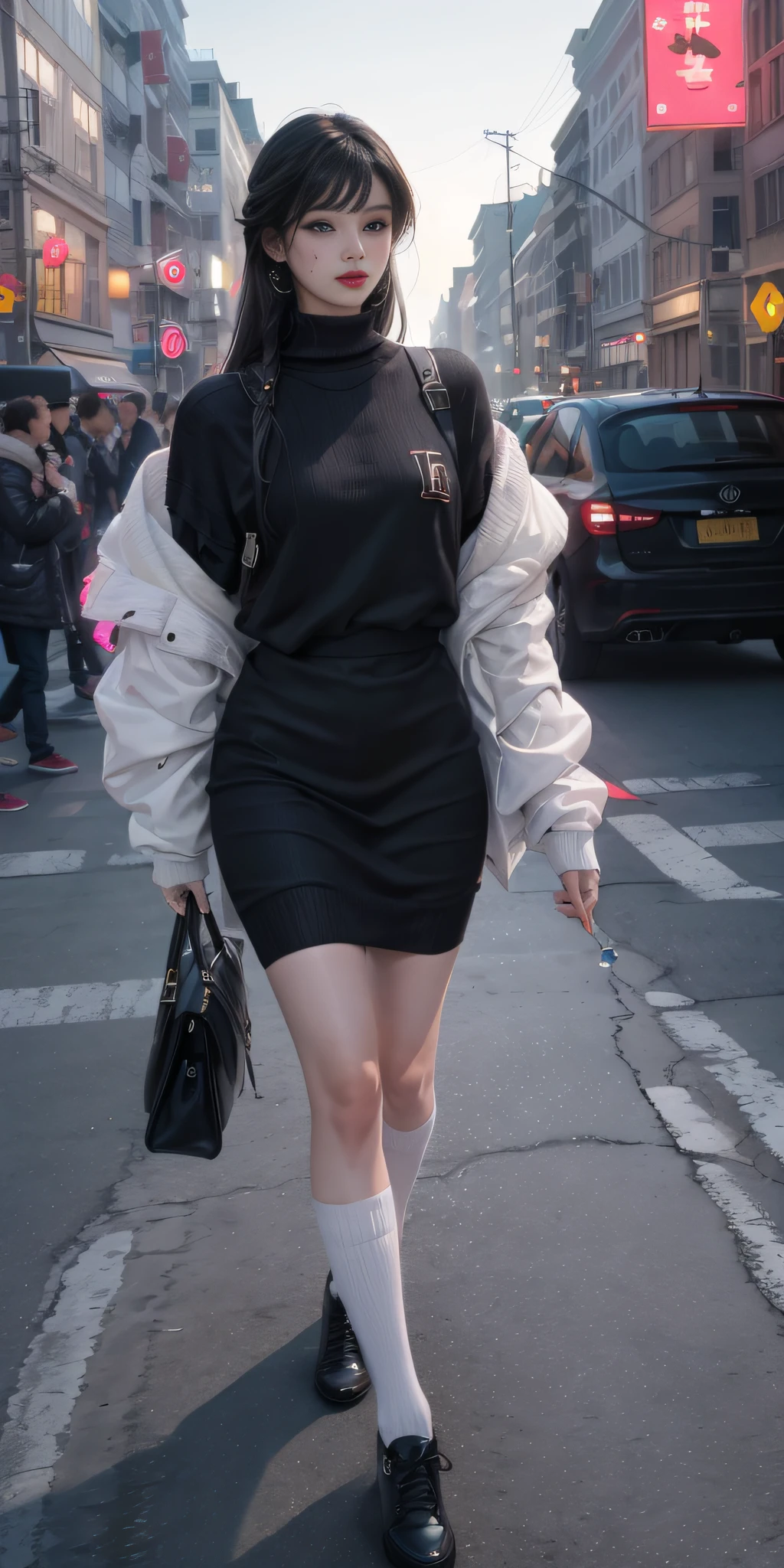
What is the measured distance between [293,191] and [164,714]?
798 mm

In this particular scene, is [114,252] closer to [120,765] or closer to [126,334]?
[126,334]

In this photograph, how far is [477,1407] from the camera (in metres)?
2.68

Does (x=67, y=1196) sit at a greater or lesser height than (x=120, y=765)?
lesser

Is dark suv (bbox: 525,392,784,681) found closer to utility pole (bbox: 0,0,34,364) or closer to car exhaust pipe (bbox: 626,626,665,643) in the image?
car exhaust pipe (bbox: 626,626,665,643)

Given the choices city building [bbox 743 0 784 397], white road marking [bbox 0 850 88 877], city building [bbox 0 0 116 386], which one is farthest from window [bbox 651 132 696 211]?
white road marking [bbox 0 850 88 877]

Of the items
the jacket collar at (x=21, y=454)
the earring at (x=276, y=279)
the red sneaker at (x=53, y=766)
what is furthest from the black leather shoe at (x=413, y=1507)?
the jacket collar at (x=21, y=454)

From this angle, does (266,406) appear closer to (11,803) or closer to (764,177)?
(11,803)

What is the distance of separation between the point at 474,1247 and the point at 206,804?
4.11 ft

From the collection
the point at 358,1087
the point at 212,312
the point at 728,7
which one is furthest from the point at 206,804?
the point at 212,312

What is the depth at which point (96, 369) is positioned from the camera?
47.0m

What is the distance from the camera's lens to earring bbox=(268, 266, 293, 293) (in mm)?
2479

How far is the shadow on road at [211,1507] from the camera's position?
2.34 m

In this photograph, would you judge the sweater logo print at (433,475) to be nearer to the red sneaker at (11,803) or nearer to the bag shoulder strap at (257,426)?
the bag shoulder strap at (257,426)

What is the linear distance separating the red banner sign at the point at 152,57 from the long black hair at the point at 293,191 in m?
70.3
